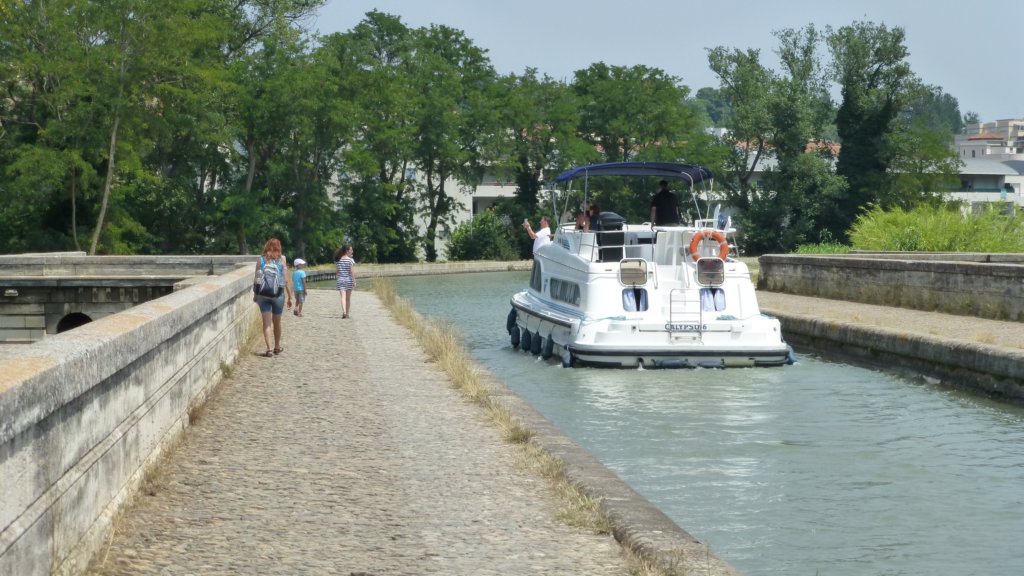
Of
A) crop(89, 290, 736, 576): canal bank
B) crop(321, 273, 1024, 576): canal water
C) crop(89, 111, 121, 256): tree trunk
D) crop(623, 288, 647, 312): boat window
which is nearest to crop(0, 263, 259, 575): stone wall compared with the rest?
crop(89, 290, 736, 576): canal bank

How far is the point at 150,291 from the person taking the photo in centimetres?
3166

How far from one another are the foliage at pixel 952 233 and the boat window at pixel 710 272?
693 inches

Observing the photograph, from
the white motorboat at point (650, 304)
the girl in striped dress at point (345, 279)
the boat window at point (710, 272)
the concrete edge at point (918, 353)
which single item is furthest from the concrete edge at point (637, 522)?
the girl in striped dress at point (345, 279)

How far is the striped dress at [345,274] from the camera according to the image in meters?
28.7

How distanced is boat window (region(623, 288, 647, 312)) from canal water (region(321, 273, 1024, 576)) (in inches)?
49.5

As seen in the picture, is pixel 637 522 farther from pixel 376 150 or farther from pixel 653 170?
pixel 376 150

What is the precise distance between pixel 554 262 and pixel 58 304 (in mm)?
13299

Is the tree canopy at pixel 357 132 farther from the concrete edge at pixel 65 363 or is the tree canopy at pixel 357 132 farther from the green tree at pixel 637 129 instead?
the concrete edge at pixel 65 363

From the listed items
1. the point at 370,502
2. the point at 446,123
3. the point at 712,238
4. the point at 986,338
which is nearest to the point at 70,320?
the point at 712,238

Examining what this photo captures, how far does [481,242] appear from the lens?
8150cm

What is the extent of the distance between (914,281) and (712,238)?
629cm

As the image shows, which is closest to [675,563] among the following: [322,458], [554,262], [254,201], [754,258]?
[322,458]

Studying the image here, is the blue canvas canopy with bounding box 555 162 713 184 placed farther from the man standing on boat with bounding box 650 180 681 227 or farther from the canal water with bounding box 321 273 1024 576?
the canal water with bounding box 321 273 1024 576

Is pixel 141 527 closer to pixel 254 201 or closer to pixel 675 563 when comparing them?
pixel 675 563
